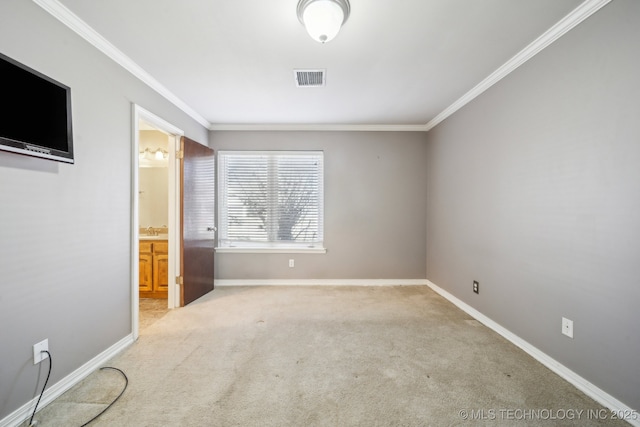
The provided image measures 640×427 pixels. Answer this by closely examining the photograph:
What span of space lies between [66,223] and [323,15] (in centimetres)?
222

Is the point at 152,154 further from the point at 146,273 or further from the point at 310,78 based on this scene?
the point at 310,78

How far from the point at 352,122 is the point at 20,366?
4023mm

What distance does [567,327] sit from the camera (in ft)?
5.94

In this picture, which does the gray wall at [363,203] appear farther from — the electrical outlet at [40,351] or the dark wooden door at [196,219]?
the electrical outlet at [40,351]

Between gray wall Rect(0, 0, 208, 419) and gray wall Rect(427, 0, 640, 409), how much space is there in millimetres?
3500

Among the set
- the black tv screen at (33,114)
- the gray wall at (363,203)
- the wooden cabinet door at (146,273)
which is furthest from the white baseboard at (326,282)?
the black tv screen at (33,114)

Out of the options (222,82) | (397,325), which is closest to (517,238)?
(397,325)

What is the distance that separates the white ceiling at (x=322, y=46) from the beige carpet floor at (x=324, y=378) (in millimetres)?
2557

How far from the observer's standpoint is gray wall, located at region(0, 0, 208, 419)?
4.67ft

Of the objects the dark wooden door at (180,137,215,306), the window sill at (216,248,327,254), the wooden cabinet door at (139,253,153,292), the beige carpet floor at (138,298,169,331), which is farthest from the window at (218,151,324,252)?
the beige carpet floor at (138,298,169,331)

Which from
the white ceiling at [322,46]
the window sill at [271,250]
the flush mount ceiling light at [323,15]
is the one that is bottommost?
the window sill at [271,250]

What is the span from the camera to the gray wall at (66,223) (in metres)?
1.42

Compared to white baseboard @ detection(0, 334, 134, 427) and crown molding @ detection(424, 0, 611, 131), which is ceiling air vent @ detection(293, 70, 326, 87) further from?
white baseboard @ detection(0, 334, 134, 427)

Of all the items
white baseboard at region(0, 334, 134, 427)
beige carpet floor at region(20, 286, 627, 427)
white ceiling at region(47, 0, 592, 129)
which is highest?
white ceiling at region(47, 0, 592, 129)
